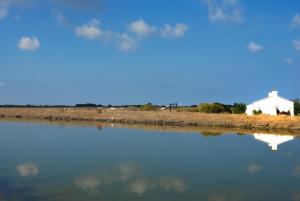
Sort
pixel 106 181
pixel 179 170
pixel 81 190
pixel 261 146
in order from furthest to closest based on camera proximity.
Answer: pixel 261 146 → pixel 179 170 → pixel 106 181 → pixel 81 190

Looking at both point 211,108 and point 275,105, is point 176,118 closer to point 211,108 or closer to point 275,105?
point 211,108

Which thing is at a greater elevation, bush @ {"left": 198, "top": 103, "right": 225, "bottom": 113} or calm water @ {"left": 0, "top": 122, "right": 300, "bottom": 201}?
bush @ {"left": 198, "top": 103, "right": 225, "bottom": 113}

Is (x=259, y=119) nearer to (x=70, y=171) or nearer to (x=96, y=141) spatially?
(x=96, y=141)

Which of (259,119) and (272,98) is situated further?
(272,98)

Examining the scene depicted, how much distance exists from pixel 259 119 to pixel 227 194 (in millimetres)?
32686

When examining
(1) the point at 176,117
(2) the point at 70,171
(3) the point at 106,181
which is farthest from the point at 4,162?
(1) the point at 176,117

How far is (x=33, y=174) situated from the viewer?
1551 cm

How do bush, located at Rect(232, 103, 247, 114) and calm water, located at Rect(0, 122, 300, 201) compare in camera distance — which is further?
bush, located at Rect(232, 103, 247, 114)

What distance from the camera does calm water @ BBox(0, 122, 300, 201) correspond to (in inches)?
500

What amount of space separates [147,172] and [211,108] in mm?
42341

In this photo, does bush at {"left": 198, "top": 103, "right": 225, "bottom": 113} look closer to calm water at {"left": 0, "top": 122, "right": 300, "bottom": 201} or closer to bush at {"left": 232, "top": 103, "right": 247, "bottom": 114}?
bush at {"left": 232, "top": 103, "right": 247, "bottom": 114}

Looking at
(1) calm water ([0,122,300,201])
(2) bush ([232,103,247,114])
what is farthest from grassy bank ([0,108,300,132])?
(1) calm water ([0,122,300,201])

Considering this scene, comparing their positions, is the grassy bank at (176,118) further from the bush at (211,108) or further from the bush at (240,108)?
the bush at (240,108)

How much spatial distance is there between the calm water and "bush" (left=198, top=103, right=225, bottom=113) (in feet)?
101
